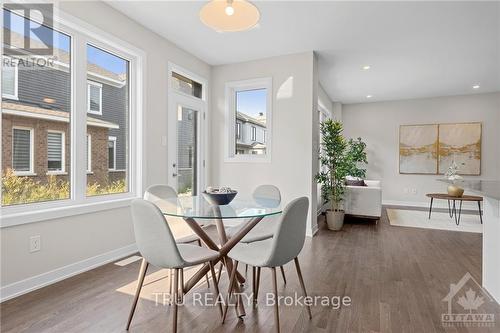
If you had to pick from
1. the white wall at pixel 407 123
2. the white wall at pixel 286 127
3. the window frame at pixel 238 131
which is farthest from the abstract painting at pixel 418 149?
the window frame at pixel 238 131

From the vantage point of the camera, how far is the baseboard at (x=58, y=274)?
86.3 inches

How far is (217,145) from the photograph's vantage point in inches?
190

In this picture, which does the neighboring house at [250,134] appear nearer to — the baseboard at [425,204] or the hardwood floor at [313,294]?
the hardwood floor at [313,294]

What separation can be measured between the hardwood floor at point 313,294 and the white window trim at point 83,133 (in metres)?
0.66

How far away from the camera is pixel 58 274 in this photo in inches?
98.8

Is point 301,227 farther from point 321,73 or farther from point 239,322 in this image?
point 321,73

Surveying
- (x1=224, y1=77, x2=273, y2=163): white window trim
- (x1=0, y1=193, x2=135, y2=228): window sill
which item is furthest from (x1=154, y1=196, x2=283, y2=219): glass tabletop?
(x1=224, y1=77, x2=273, y2=163): white window trim

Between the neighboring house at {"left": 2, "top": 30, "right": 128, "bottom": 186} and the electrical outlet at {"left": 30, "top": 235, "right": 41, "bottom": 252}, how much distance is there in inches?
20.7

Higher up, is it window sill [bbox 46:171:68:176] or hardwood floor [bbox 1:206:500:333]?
window sill [bbox 46:171:68:176]

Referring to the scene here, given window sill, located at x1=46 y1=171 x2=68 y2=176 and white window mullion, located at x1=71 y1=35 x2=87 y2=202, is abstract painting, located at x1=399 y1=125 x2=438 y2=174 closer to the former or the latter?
white window mullion, located at x1=71 y1=35 x2=87 y2=202

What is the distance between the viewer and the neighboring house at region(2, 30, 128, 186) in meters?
2.32

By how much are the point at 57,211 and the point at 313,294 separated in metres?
2.42

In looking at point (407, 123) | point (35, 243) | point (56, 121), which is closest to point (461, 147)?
point (407, 123)

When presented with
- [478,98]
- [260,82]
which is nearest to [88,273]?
[260,82]
